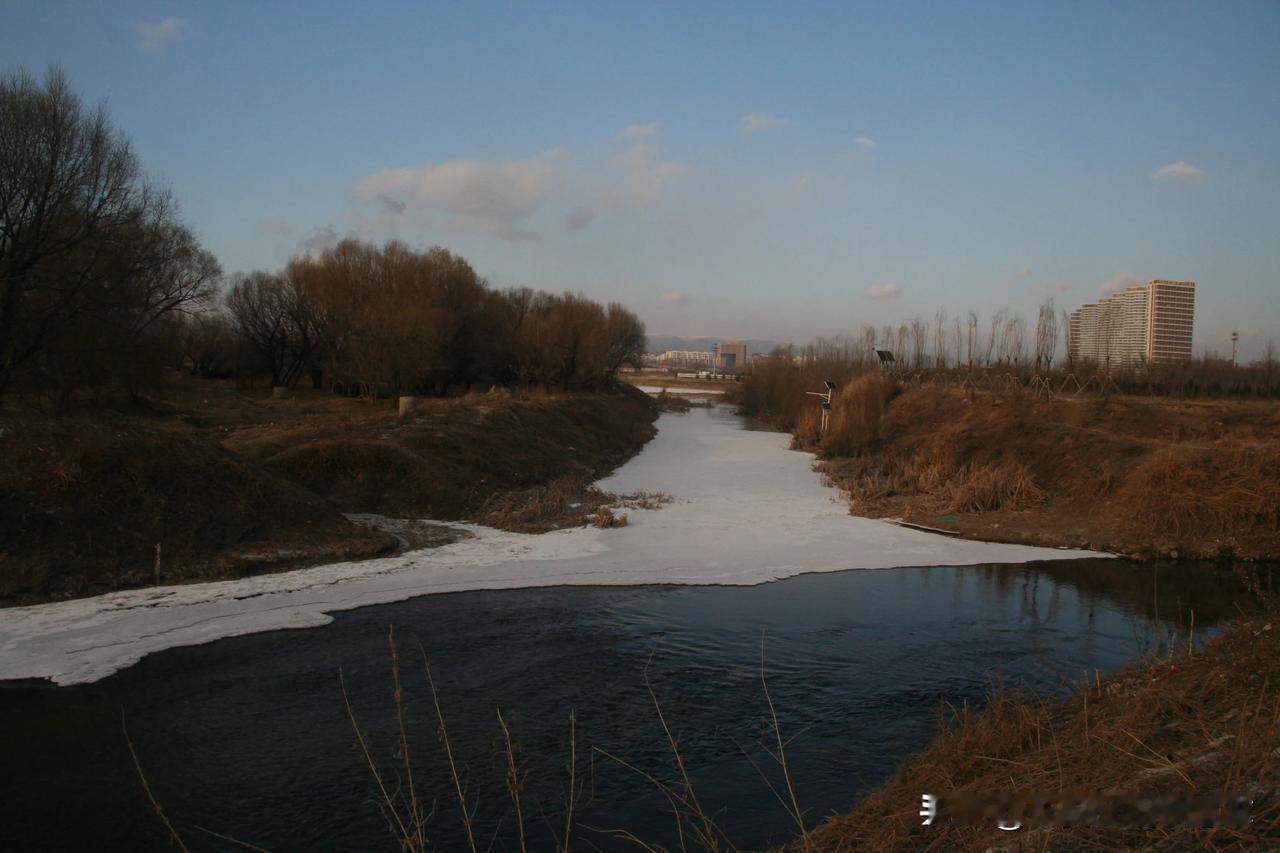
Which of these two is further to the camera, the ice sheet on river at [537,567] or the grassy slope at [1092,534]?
the ice sheet on river at [537,567]

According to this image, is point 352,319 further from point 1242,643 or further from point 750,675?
point 1242,643

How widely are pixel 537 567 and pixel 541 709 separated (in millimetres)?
5709

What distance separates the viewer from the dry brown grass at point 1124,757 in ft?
10.8

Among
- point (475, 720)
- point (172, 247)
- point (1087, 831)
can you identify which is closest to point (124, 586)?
point (475, 720)

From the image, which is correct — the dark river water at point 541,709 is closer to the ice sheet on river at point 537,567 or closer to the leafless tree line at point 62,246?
the ice sheet on river at point 537,567

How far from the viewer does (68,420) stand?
12156 mm

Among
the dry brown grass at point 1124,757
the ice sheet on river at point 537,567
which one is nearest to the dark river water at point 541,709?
the ice sheet on river at point 537,567

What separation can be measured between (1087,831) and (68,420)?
1358 centimetres

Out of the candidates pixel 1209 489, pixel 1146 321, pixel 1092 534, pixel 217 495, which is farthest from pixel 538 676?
pixel 1146 321

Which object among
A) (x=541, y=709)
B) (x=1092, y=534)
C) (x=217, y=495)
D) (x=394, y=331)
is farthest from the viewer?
(x=394, y=331)

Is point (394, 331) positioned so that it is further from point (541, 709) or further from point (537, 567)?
point (541, 709)

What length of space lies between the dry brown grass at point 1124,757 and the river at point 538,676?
72 centimetres

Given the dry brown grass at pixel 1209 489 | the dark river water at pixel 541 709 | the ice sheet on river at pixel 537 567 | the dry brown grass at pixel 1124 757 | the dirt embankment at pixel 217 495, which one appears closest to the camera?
the dry brown grass at pixel 1124 757

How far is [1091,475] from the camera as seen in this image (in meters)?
18.9
